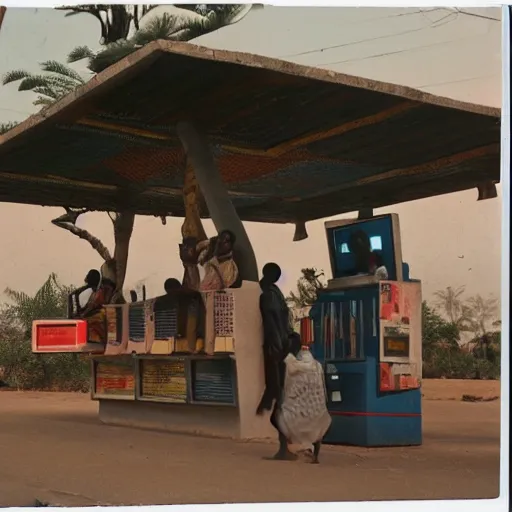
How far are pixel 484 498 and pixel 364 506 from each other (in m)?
0.80

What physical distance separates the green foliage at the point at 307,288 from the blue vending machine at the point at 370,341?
0.09m

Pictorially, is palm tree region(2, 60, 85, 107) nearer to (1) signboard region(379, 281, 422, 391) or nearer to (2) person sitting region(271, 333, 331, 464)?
(2) person sitting region(271, 333, 331, 464)

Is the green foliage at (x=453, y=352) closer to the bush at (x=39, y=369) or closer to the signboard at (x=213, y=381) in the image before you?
the signboard at (x=213, y=381)

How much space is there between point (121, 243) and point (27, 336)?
0.87 m

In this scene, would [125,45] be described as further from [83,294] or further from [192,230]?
[83,294]

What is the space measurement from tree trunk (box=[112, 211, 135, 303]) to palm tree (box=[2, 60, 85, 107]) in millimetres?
947

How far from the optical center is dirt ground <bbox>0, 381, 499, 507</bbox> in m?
6.20

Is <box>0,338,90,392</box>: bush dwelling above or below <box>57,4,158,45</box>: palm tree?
below

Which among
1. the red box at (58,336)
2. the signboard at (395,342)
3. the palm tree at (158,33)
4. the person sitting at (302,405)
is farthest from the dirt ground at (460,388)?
the palm tree at (158,33)

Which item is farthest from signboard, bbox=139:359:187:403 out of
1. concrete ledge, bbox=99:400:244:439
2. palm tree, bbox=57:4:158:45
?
palm tree, bbox=57:4:158:45

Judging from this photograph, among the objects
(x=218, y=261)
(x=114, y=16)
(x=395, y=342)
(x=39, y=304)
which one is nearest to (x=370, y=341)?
(x=395, y=342)

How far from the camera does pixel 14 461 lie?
254 inches

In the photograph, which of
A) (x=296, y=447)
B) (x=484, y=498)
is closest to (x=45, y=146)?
(x=296, y=447)

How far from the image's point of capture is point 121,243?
6730 millimetres
